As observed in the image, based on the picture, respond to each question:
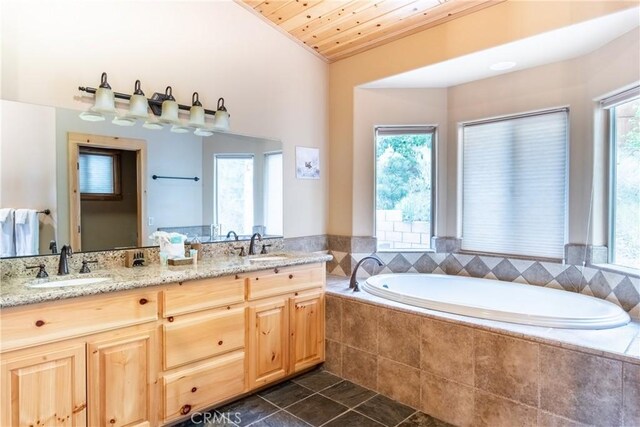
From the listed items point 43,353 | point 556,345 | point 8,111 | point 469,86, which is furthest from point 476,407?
point 8,111

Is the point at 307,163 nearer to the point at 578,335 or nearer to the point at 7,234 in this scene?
the point at 7,234

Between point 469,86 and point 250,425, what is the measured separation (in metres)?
3.17

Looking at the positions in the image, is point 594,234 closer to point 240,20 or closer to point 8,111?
point 240,20

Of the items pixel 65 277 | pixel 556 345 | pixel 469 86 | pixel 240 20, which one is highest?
pixel 240 20

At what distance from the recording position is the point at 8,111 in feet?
6.46

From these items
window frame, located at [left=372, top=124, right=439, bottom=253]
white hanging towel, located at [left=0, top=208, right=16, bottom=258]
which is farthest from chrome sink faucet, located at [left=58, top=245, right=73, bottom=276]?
window frame, located at [left=372, top=124, right=439, bottom=253]

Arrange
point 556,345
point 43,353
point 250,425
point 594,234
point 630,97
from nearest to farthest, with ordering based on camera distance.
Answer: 1. point 43,353
2. point 556,345
3. point 250,425
4. point 630,97
5. point 594,234

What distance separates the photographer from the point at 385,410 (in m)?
2.29

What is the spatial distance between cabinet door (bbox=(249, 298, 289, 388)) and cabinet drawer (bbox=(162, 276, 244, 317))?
0.18 meters

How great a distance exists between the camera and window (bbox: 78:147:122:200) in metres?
2.21

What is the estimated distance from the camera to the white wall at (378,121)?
3.45 meters

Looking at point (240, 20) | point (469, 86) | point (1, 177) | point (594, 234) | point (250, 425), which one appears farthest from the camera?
point (469, 86)

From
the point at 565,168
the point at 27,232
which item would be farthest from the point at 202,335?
the point at 565,168

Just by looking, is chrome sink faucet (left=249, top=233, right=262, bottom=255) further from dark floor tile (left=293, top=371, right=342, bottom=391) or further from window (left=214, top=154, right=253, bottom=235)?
dark floor tile (left=293, top=371, right=342, bottom=391)
